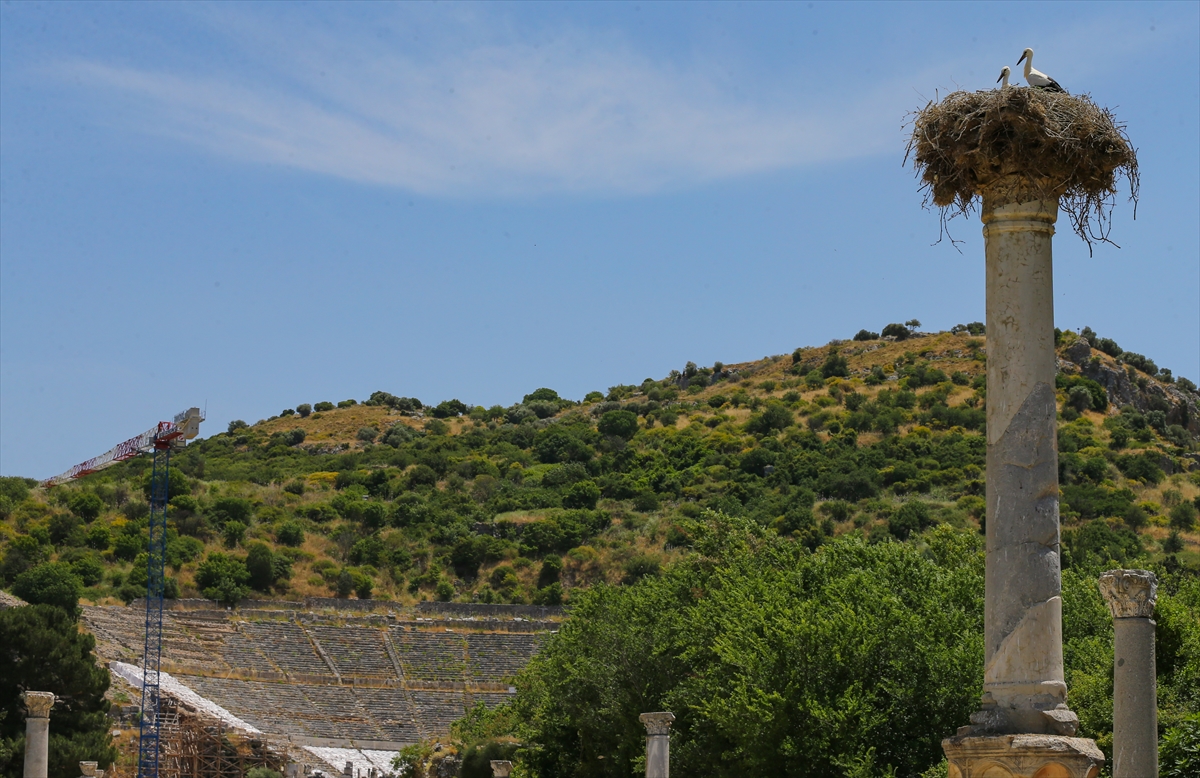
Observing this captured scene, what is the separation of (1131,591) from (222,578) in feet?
278

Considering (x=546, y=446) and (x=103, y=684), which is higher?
(x=546, y=446)

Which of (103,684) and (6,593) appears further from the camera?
(6,593)

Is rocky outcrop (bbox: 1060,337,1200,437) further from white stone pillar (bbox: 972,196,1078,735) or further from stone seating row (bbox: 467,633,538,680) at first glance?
white stone pillar (bbox: 972,196,1078,735)

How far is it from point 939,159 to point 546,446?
11777 centimetres

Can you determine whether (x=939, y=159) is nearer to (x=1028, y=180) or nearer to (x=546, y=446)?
(x=1028, y=180)

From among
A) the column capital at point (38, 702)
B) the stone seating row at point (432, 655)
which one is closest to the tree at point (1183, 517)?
the stone seating row at point (432, 655)

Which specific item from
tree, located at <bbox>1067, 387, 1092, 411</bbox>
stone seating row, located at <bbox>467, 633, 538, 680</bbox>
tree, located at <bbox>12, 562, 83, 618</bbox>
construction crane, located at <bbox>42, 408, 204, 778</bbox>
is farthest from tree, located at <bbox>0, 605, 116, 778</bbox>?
tree, located at <bbox>1067, 387, 1092, 411</bbox>

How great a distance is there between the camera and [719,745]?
92.0 ft

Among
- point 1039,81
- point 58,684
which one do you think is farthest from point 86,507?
point 1039,81

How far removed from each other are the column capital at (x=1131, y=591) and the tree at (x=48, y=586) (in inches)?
2728

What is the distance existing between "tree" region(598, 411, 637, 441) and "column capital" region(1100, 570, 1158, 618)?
118619mm

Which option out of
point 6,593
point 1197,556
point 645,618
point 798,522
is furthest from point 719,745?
point 798,522

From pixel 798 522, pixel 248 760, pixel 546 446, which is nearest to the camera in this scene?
pixel 248 760

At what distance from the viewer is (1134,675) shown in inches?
445
